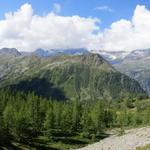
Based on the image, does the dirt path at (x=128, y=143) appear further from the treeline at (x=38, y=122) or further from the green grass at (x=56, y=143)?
the treeline at (x=38, y=122)

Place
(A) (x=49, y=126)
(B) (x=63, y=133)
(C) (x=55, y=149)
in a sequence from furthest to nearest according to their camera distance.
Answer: (B) (x=63, y=133), (A) (x=49, y=126), (C) (x=55, y=149)

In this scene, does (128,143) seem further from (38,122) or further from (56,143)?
(38,122)

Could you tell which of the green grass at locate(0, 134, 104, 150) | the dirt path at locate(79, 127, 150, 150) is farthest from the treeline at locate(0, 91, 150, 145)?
the dirt path at locate(79, 127, 150, 150)

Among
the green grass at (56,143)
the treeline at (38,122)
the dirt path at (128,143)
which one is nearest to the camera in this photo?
the dirt path at (128,143)

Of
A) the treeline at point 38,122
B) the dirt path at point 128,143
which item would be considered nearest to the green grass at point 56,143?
the treeline at point 38,122

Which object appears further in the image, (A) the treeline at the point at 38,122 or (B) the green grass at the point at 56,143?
(A) the treeline at the point at 38,122

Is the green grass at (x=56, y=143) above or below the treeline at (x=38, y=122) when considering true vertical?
below

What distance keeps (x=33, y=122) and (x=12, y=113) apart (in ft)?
72.5

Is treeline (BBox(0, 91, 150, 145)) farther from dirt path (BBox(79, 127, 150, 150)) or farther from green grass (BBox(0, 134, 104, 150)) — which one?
dirt path (BBox(79, 127, 150, 150))

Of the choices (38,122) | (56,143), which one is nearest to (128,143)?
(56,143)

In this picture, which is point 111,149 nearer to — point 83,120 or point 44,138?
point 44,138

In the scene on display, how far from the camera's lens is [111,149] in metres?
86.8

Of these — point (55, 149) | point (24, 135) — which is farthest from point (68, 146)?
point (24, 135)

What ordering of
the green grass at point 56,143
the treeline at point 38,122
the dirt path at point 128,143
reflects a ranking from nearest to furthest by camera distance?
the dirt path at point 128,143 → the green grass at point 56,143 → the treeline at point 38,122
